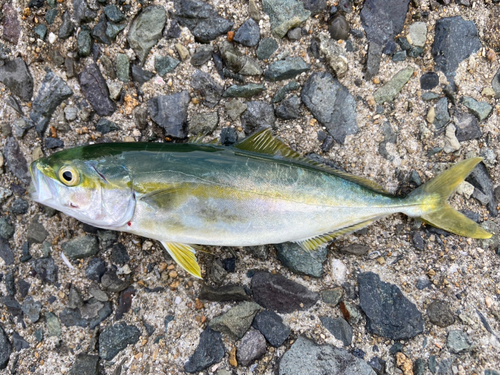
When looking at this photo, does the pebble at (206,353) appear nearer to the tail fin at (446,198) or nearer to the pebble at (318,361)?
the pebble at (318,361)

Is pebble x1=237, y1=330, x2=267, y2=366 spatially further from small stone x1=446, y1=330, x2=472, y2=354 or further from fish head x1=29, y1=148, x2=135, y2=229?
small stone x1=446, y1=330, x2=472, y2=354

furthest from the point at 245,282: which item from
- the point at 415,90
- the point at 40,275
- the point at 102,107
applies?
the point at 415,90

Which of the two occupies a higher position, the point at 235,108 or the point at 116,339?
the point at 235,108

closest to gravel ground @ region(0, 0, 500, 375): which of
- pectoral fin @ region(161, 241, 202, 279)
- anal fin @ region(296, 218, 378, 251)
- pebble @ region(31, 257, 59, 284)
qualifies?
pebble @ region(31, 257, 59, 284)

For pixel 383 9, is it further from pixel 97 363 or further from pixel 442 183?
pixel 97 363

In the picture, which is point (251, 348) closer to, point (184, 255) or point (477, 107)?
point (184, 255)

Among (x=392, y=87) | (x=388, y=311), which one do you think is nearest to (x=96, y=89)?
(x=392, y=87)
